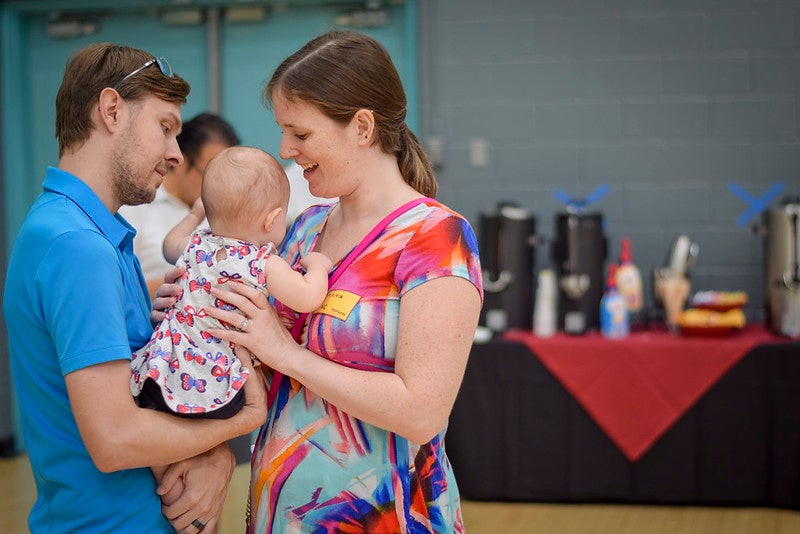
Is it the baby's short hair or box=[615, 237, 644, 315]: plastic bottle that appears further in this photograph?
box=[615, 237, 644, 315]: plastic bottle

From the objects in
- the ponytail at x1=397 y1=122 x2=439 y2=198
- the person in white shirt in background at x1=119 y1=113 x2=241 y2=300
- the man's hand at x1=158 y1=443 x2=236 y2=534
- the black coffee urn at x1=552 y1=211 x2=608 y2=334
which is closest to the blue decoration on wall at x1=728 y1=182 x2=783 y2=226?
the black coffee urn at x1=552 y1=211 x2=608 y2=334

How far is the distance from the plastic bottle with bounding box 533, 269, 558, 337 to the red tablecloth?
12 centimetres

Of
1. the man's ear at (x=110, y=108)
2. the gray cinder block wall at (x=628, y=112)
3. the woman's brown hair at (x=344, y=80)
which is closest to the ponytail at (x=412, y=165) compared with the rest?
the woman's brown hair at (x=344, y=80)

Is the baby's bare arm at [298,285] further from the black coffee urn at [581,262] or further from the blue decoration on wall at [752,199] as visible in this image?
the blue decoration on wall at [752,199]

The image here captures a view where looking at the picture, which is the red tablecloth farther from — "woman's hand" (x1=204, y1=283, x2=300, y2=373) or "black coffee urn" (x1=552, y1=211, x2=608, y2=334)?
"woman's hand" (x1=204, y1=283, x2=300, y2=373)

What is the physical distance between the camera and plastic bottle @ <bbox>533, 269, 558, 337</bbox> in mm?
4348

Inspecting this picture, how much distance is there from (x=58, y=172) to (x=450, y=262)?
0.63 meters

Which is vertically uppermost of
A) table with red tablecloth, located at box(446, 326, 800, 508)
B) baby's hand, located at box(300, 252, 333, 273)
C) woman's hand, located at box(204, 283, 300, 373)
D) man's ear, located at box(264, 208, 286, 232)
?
man's ear, located at box(264, 208, 286, 232)

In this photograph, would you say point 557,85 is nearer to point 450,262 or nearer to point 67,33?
point 67,33

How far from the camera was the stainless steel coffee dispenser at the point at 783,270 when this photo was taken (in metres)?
4.16

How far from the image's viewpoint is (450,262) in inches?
60.7

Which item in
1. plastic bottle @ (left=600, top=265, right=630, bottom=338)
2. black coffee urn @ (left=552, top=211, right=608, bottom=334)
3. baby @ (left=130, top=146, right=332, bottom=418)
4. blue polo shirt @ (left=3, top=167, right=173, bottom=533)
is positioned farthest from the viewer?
black coffee urn @ (left=552, top=211, right=608, bottom=334)

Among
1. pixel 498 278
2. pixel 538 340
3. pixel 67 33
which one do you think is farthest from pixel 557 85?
pixel 67 33

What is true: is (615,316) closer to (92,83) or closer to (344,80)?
(344,80)
